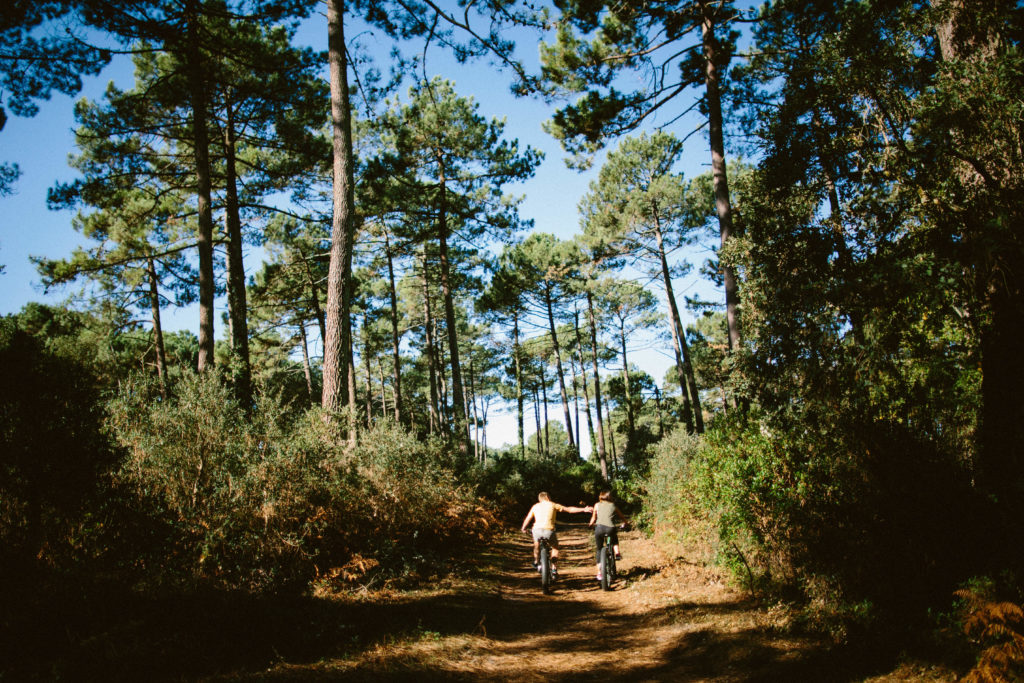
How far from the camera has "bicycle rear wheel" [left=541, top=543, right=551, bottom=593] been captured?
309 inches

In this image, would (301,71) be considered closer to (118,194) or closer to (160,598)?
(118,194)

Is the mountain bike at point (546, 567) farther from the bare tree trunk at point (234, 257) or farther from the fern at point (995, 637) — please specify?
the bare tree trunk at point (234, 257)

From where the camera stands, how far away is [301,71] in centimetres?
1120

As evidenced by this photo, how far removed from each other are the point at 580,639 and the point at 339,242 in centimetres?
719

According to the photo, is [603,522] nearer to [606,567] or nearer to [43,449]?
[606,567]

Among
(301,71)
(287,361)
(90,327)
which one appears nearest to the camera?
(301,71)

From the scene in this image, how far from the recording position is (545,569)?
7863mm

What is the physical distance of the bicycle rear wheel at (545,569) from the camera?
784 centimetres

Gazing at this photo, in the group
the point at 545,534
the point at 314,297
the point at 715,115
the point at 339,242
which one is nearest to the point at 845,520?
the point at 545,534

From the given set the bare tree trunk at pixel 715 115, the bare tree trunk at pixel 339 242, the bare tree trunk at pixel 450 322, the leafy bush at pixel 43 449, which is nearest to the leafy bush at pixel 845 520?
the bare tree trunk at pixel 715 115

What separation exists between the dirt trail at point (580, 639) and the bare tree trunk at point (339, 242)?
322cm

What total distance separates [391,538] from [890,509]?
6375 mm

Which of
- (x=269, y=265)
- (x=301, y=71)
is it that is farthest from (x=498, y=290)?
(x=301, y=71)

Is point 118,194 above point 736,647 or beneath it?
above
